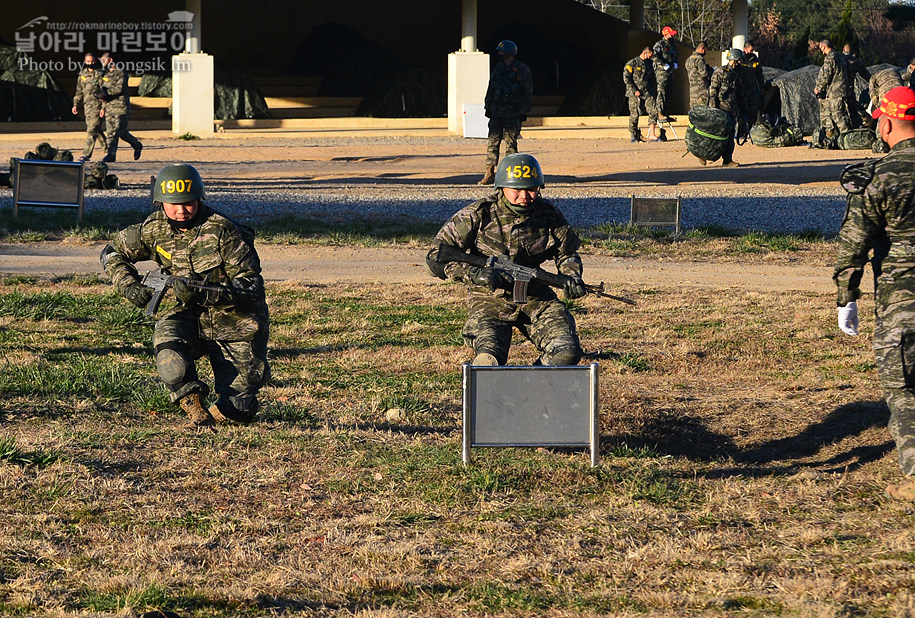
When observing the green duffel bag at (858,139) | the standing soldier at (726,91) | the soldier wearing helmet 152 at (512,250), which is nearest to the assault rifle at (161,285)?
the soldier wearing helmet 152 at (512,250)

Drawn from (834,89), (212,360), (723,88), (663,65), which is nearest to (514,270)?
(212,360)

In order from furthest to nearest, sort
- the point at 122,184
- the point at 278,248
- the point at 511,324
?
the point at 122,184
the point at 278,248
the point at 511,324

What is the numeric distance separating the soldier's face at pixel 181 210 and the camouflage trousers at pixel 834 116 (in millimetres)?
19660

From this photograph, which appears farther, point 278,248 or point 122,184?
point 122,184

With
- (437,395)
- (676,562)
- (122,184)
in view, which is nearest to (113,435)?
(437,395)

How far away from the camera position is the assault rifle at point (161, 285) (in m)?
6.94

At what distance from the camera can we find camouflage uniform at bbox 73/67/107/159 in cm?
2111

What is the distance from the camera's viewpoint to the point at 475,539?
5.57 m

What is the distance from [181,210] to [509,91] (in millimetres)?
12087

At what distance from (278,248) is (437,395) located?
6793 millimetres

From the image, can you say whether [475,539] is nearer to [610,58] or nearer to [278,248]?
[278,248]

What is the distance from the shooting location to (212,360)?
7.46 metres

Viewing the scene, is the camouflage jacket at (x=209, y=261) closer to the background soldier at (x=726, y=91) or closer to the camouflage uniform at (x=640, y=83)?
the background soldier at (x=726, y=91)

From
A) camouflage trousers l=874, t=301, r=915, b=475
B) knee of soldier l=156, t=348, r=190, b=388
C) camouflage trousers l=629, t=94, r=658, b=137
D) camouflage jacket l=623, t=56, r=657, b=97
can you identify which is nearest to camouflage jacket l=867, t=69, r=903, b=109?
camouflage jacket l=623, t=56, r=657, b=97
